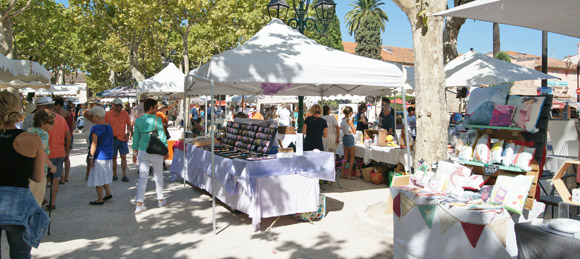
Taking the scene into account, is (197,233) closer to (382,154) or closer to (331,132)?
(382,154)

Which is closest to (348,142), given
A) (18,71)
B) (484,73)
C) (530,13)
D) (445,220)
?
(484,73)

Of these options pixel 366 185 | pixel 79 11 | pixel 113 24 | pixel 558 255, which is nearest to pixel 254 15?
pixel 113 24

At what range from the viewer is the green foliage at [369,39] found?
2101 inches

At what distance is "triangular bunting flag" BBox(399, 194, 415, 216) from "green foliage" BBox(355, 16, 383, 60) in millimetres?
51113

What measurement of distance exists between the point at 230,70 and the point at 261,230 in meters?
2.27

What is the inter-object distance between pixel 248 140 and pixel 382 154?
10.7ft

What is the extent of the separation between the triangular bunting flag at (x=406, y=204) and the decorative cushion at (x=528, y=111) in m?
1.59

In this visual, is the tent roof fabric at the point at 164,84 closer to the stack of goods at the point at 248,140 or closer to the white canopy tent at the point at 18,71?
the white canopy tent at the point at 18,71

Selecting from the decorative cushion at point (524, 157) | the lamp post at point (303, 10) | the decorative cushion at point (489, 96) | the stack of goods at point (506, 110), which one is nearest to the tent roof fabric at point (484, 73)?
the lamp post at point (303, 10)

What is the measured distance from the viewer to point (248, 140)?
270 inches

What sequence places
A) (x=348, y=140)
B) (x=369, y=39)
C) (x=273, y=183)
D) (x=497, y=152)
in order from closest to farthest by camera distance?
1. (x=497, y=152)
2. (x=273, y=183)
3. (x=348, y=140)
4. (x=369, y=39)

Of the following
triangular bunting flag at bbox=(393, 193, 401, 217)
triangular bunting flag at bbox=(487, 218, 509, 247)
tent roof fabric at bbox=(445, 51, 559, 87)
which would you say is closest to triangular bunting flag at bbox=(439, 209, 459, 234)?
triangular bunting flag at bbox=(487, 218, 509, 247)

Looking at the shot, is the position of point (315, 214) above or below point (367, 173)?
below

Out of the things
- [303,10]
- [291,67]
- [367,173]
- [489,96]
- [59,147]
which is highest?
[303,10]
